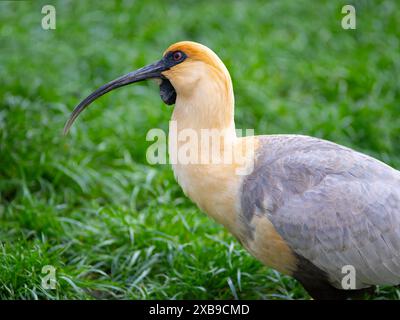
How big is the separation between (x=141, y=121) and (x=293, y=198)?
10.6ft

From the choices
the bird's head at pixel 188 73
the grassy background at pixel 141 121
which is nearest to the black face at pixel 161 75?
the bird's head at pixel 188 73

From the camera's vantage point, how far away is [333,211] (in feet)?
14.8

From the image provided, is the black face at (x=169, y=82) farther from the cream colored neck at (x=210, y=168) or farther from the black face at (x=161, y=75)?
the cream colored neck at (x=210, y=168)

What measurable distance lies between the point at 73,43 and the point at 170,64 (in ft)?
14.2

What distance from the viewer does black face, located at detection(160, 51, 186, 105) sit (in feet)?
15.6

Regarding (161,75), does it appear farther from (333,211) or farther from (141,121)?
(141,121)

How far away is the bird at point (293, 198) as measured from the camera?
14.9 ft

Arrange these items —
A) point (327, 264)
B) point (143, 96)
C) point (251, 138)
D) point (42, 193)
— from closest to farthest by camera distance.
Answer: point (327, 264), point (251, 138), point (42, 193), point (143, 96)

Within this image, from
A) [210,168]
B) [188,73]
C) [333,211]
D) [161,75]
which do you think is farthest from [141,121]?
[333,211]

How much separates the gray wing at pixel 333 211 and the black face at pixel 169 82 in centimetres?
76

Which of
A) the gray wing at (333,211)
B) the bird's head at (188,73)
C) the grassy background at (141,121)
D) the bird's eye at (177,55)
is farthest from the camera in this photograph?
the grassy background at (141,121)

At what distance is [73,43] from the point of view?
28.9 ft

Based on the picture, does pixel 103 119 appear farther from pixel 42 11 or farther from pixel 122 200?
pixel 42 11
